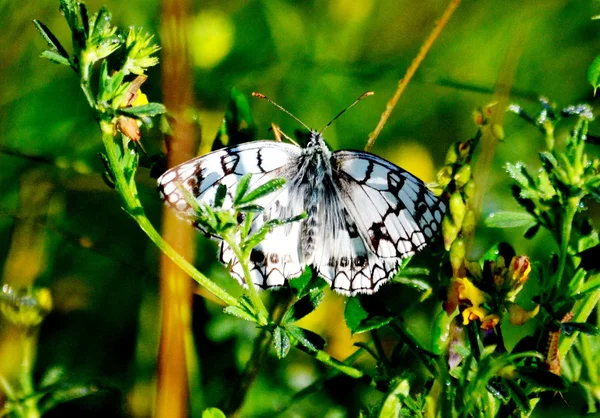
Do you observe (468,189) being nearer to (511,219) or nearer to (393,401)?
(511,219)

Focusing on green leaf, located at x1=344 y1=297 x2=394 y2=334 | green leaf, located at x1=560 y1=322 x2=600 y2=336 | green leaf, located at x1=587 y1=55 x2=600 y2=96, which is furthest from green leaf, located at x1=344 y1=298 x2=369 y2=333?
green leaf, located at x1=587 y1=55 x2=600 y2=96

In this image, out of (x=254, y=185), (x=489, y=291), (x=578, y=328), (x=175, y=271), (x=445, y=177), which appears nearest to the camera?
(x=578, y=328)

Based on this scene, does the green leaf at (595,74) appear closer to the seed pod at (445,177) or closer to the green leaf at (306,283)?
the seed pod at (445,177)

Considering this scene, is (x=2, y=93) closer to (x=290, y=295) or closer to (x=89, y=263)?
(x=89, y=263)

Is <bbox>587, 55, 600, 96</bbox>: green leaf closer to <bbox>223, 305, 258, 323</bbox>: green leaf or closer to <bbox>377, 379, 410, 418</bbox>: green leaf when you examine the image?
<bbox>377, 379, 410, 418</bbox>: green leaf

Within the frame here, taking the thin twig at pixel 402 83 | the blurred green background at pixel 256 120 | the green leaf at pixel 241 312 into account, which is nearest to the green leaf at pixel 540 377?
the green leaf at pixel 241 312

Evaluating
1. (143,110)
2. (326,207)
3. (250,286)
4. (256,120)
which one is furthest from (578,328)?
(256,120)
